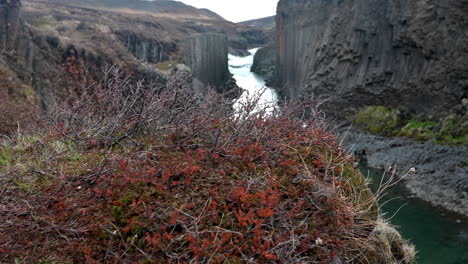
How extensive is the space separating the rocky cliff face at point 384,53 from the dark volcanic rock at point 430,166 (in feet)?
9.06

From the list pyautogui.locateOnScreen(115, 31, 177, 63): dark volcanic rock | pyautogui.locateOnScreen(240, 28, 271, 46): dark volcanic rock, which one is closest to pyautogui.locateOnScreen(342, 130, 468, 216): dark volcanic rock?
pyautogui.locateOnScreen(115, 31, 177, 63): dark volcanic rock

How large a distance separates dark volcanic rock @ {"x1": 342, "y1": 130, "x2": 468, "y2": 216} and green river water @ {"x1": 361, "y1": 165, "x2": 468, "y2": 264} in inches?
23.7

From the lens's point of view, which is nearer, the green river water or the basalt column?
the green river water

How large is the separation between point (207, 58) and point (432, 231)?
97.2 ft

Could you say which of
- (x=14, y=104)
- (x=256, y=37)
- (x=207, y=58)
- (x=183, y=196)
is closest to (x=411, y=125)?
(x=14, y=104)

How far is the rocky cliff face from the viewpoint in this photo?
19.3 metres

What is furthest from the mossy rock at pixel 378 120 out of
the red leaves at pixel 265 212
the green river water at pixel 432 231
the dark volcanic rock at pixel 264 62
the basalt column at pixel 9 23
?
the dark volcanic rock at pixel 264 62

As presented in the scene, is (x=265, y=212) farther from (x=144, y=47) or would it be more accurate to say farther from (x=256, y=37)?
(x=256, y=37)

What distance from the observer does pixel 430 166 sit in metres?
16.3

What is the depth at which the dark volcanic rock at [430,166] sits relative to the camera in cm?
1409

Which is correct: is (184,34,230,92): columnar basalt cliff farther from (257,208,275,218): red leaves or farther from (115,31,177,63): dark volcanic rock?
(257,208,275,218): red leaves

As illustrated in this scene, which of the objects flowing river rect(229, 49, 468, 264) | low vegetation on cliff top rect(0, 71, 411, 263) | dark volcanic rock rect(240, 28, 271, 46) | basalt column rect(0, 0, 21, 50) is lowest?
flowing river rect(229, 49, 468, 264)

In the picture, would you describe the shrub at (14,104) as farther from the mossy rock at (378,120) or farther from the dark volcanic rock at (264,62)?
the dark volcanic rock at (264,62)

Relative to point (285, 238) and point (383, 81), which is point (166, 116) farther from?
point (383, 81)
